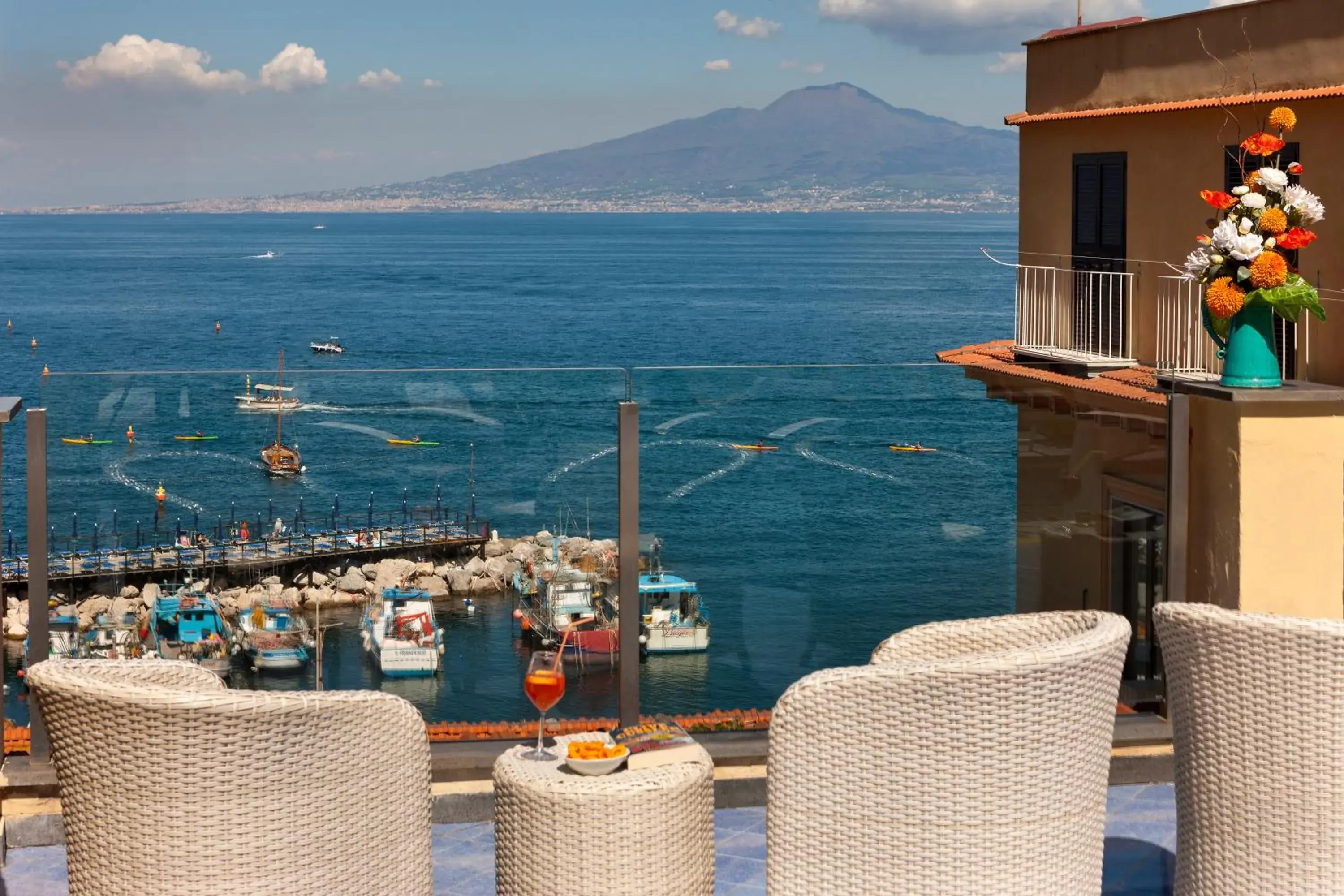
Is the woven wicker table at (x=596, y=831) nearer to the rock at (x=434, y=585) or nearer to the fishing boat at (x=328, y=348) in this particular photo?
the rock at (x=434, y=585)

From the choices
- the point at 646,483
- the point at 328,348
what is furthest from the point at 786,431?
the point at 328,348

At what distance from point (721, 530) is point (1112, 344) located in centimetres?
1354

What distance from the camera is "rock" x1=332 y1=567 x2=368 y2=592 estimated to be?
4.83 m

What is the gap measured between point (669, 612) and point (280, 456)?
129cm

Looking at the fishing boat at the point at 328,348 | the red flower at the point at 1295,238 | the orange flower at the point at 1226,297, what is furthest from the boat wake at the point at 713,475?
the fishing boat at the point at 328,348

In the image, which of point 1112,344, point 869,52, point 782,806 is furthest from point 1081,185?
point 869,52

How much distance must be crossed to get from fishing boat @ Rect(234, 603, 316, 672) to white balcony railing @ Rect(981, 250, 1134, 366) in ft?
43.7

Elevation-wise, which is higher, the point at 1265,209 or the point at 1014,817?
the point at 1265,209

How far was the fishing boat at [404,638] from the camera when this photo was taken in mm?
4816

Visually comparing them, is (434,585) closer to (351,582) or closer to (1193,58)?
(351,582)

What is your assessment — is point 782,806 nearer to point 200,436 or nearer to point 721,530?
point 721,530

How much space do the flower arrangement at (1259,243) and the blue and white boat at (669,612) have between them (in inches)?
75.7

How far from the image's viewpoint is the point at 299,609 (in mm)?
4824

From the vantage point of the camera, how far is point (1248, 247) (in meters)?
4.99
